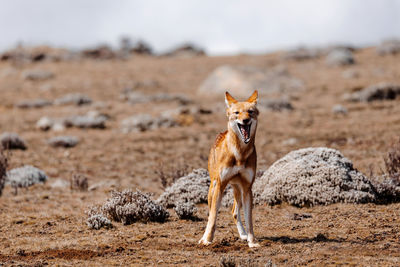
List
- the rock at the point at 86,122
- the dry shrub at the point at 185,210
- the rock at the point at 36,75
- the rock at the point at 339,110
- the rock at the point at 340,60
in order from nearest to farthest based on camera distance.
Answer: the dry shrub at the point at 185,210 → the rock at the point at 86,122 → the rock at the point at 339,110 → the rock at the point at 36,75 → the rock at the point at 340,60

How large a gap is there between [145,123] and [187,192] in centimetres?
976

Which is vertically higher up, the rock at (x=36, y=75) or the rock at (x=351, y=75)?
the rock at (x=36, y=75)

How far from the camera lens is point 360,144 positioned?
1512 cm

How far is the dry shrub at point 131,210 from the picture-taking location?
8438 mm

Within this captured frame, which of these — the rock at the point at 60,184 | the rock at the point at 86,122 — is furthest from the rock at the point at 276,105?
the rock at the point at 60,184

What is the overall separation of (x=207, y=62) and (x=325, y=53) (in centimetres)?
1292

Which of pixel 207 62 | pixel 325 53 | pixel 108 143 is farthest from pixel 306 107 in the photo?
pixel 325 53

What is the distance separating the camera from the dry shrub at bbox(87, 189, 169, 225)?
332 inches

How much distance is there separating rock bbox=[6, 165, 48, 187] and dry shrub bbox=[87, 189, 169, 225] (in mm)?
4207

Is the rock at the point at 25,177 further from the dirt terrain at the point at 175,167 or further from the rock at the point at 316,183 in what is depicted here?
the rock at the point at 316,183

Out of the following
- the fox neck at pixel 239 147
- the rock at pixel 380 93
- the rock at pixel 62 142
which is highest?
the rock at pixel 380 93

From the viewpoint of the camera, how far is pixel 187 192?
1005cm

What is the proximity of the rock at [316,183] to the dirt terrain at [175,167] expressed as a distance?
285mm

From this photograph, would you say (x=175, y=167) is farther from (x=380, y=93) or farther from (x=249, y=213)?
(x=380, y=93)
